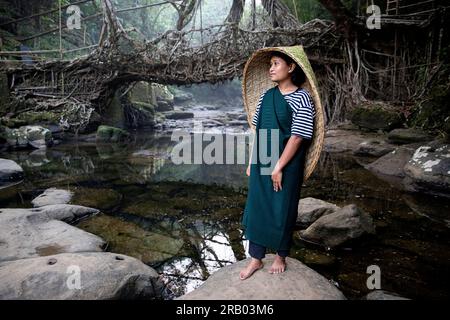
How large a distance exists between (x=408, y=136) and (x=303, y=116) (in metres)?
5.78

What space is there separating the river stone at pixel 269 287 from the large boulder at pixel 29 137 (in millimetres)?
10070

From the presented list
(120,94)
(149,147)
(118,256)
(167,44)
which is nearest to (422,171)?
(118,256)

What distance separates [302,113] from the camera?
221cm

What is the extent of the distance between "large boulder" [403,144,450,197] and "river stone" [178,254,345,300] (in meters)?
3.39

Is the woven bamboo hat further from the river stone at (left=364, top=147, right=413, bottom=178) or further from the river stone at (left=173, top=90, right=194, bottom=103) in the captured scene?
the river stone at (left=173, top=90, right=194, bottom=103)

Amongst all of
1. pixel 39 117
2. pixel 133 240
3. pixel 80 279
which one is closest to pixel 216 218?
pixel 133 240

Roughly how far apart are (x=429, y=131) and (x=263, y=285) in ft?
20.0

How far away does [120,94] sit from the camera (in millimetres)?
16047

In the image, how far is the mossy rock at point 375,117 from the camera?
26.3 feet

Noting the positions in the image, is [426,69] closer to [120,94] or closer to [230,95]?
[120,94]

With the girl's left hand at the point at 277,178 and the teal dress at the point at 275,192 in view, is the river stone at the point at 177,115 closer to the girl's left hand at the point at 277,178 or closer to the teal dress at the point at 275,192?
the teal dress at the point at 275,192

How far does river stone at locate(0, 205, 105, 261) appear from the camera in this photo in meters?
3.19

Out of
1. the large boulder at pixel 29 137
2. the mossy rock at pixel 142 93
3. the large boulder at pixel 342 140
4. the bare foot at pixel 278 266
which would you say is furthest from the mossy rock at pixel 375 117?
the mossy rock at pixel 142 93

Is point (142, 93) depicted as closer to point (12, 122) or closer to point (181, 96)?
point (12, 122)
